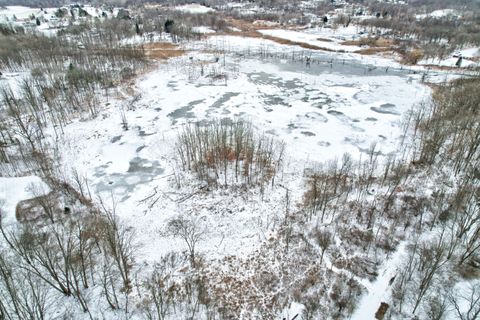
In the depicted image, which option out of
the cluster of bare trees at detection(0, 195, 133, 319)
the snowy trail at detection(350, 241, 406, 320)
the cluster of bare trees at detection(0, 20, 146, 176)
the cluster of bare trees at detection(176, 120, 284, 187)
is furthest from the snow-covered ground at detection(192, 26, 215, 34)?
the snowy trail at detection(350, 241, 406, 320)

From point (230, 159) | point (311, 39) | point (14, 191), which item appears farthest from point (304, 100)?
point (311, 39)

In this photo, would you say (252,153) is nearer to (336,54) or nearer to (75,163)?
(75,163)

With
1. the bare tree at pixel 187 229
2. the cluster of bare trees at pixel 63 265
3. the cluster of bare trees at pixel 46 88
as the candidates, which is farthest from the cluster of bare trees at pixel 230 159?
the cluster of bare trees at pixel 46 88

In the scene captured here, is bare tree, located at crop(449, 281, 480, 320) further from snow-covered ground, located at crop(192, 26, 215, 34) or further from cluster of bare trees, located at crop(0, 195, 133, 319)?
snow-covered ground, located at crop(192, 26, 215, 34)

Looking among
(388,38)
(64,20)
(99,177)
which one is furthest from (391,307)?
(64,20)

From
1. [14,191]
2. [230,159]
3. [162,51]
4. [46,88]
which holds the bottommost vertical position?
[230,159]

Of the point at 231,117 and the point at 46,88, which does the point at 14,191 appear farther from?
the point at 46,88
